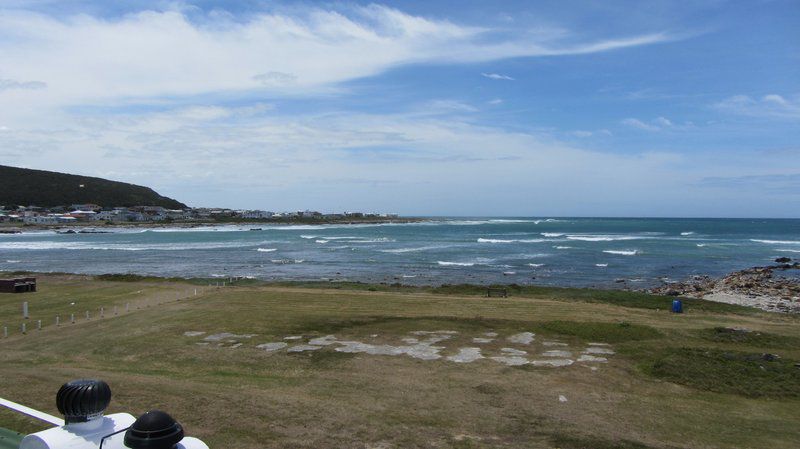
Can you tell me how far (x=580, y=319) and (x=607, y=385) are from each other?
918 centimetres

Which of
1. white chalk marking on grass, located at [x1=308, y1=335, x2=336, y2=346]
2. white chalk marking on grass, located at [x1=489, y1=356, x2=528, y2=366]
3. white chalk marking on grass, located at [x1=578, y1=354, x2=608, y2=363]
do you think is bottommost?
white chalk marking on grass, located at [x1=308, y1=335, x2=336, y2=346]

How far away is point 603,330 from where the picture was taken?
19953 millimetres

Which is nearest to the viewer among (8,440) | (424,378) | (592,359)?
(8,440)

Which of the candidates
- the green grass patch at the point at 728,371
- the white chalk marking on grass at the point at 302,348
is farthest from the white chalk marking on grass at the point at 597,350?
the white chalk marking on grass at the point at 302,348

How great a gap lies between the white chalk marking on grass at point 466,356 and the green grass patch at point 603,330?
14.4 feet

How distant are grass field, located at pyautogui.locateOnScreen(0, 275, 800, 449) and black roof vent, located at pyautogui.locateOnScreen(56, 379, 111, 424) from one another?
556cm

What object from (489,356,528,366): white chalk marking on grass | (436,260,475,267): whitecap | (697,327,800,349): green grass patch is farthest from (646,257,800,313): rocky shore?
(489,356,528,366): white chalk marking on grass

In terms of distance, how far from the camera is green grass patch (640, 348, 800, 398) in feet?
44.7

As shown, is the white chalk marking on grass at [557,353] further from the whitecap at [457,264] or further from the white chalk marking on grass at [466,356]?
the whitecap at [457,264]

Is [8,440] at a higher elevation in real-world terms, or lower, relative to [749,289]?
higher

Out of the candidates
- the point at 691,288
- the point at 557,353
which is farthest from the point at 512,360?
the point at 691,288

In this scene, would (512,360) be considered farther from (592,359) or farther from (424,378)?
(424,378)

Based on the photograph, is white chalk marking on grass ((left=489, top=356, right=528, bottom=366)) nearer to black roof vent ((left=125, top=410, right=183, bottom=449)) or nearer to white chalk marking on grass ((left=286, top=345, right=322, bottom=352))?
white chalk marking on grass ((left=286, top=345, right=322, bottom=352))

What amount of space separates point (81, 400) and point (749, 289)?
46.1 meters
